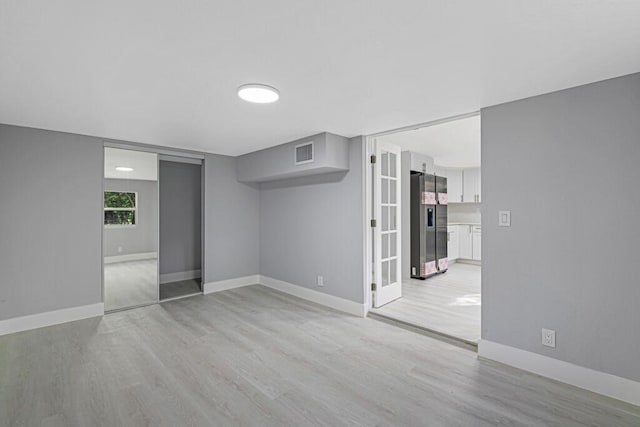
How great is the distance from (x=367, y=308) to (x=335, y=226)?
117 cm

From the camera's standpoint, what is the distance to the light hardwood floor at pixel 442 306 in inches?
132

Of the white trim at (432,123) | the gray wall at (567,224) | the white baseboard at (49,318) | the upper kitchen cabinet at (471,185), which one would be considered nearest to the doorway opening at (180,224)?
the white baseboard at (49,318)

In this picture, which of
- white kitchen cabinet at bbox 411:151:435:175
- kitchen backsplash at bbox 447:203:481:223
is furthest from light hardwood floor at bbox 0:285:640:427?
kitchen backsplash at bbox 447:203:481:223

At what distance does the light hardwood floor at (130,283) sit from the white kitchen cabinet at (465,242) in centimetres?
678

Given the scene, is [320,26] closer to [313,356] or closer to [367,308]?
[313,356]

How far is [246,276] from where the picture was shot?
541cm

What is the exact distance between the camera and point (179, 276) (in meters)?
5.84

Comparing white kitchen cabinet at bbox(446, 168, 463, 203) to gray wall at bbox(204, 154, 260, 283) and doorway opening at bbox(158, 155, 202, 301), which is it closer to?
gray wall at bbox(204, 154, 260, 283)

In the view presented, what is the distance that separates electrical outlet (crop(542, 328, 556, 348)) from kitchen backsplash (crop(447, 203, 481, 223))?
→ 6.01m

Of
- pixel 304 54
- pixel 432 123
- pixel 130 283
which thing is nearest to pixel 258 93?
pixel 304 54

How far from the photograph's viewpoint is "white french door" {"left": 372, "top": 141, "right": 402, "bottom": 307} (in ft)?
13.1

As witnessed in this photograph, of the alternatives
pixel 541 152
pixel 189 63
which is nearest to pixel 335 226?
pixel 541 152

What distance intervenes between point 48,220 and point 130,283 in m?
1.34

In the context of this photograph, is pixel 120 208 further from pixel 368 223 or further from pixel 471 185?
pixel 471 185
